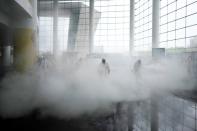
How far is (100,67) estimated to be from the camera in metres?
13.2

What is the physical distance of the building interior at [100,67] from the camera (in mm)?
6445

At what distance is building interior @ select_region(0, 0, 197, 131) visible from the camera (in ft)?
21.1

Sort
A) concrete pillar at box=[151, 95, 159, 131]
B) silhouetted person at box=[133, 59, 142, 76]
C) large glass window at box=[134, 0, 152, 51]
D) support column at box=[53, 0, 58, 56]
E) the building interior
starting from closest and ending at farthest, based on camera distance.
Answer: concrete pillar at box=[151, 95, 159, 131] < the building interior < silhouetted person at box=[133, 59, 142, 76] < large glass window at box=[134, 0, 152, 51] < support column at box=[53, 0, 58, 56]

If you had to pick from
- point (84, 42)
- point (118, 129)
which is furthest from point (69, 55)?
point (118, 129)

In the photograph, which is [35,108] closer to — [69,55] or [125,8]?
[69,55]

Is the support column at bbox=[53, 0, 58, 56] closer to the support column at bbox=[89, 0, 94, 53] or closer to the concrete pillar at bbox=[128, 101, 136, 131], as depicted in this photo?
the support column at bbox=[89, 0, 94, 53]

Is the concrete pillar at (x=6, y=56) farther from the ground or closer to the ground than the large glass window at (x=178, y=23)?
closer to the ground

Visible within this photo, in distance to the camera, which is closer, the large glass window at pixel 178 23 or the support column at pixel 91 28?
the large glass window at pixel 178 23

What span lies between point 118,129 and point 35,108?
3148 mm

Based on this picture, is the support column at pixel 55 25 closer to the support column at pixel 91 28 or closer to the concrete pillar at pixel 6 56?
the support column at pixel 91 28

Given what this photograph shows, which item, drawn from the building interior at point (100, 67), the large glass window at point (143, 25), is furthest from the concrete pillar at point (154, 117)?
the large glass window at point (143, 25)

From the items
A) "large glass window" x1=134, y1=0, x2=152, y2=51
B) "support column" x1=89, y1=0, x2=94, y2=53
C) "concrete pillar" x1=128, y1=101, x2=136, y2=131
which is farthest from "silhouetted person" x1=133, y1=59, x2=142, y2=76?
"support column" x1=89, y1=0, x2=94, y2=53

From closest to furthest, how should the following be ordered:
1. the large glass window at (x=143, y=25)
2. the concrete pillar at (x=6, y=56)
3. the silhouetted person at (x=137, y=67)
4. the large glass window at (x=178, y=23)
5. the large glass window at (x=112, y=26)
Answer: the silhouetted person at (x=137, y=67)
the large glass window at (x=178, y=23)
the concrete pillar at (x=6, y=56)
the large glass window at (x=143, y=25)
the large glass window at (x=112, y=26)

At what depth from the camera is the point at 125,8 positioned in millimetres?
31953
